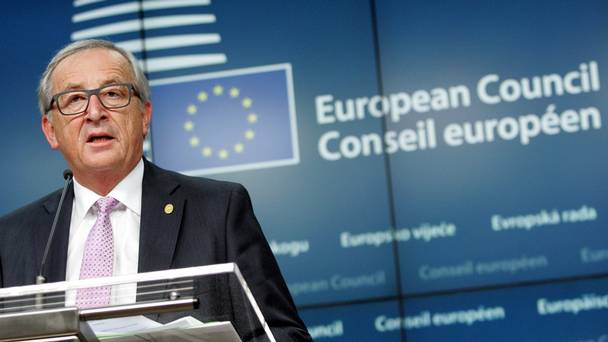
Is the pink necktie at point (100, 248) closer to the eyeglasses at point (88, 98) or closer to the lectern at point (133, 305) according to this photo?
the eyeglasses at point (88, 98)

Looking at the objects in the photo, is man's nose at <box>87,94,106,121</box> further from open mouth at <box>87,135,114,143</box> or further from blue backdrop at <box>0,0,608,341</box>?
blue backdrop at <box>0,0,608,341</box>

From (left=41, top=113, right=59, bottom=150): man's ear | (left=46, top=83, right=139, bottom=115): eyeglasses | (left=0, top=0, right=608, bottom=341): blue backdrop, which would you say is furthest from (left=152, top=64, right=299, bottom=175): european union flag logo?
(left=46, top=83, right=139, bottom=115): eyeglasses

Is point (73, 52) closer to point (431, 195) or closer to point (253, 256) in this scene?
point (253, 256)

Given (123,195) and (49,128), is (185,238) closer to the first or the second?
(123,195)

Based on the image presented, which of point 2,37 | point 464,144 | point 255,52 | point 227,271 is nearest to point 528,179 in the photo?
point 464,144

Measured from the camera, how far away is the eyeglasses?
8.38ft

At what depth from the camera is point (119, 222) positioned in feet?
8.40

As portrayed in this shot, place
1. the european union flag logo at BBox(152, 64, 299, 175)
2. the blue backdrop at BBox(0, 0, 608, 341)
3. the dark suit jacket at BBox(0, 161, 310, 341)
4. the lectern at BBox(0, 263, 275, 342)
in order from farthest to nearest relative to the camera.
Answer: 1. the european union flag logo at BBox(152, 64, 299, 175)
2. the blue backdrop at BBox(0, 0, 608, 341)
3. the dark suit jacket at BBox(0, 161, 310, 341)
4. the lectern at BBox(0, 263, 275, 342)

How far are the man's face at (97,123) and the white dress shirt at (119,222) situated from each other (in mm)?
40

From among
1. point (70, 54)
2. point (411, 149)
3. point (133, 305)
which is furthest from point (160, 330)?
point (411, 149)

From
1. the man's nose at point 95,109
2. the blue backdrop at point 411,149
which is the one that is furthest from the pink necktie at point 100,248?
the blue backdrop at point 411,149

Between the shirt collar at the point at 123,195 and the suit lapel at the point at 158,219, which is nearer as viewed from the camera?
the suit lapel at the point at 158,219

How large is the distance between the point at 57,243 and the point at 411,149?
2704 mm

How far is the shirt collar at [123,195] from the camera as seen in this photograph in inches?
102
